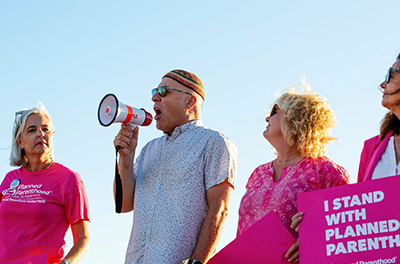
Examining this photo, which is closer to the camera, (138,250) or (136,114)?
(138,250)

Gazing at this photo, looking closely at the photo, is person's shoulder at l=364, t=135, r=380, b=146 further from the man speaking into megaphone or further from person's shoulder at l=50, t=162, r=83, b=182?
person's shoulder at l=50, t=162, r=83, b=182

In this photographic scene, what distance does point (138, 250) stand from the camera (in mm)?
3713

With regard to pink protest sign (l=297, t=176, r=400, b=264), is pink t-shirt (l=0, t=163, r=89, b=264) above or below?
above

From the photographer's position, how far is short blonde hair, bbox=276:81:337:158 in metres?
3.86

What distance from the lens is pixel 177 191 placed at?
12.3 ft

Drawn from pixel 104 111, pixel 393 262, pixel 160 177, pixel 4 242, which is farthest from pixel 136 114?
pixel 393 262

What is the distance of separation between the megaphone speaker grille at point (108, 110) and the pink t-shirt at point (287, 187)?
1257 mm

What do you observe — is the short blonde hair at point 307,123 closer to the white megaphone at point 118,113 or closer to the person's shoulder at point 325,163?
the person's shoulder at point 325,163

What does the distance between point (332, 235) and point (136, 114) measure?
192 cm

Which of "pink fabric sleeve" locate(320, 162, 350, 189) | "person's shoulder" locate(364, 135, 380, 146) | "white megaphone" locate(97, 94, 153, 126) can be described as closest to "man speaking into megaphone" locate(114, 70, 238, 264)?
"white megaphone" locate(97, 94, 153, 126)

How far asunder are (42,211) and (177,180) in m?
1.33

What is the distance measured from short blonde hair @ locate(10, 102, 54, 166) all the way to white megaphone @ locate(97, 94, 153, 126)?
1051mm

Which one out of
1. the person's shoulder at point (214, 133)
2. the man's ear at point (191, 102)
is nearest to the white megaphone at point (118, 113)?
the man's ear at point (191, 102)

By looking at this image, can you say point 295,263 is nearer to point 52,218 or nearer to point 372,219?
point 372,219
